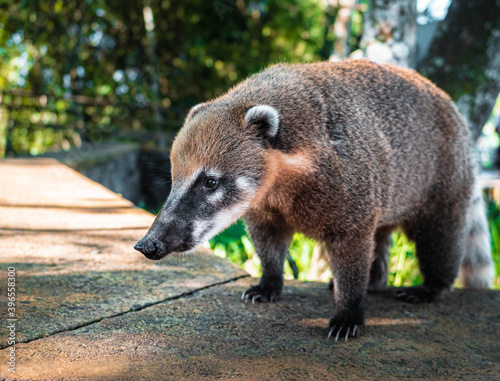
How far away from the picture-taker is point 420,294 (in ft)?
9.85

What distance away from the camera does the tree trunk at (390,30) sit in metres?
4.69

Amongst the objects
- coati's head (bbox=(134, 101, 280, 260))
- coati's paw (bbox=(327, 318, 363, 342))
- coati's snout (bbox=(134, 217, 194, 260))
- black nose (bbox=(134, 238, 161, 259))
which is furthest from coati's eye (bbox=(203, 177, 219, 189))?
coati's paw (bbox=(327, 318, 363, 342))

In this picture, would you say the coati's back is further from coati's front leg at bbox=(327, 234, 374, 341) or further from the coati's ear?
coati's front leg at bbox=(327, 234, 374, 341)

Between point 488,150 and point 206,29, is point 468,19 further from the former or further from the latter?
point 488,150

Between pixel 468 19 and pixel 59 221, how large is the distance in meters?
5.10

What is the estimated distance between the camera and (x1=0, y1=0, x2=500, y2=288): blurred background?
5.68 metres

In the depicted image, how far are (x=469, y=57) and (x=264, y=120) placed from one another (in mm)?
4300

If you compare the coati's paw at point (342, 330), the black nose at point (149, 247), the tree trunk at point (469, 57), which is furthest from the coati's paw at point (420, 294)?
the tree trunk at point (469, 57)

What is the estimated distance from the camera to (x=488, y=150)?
17.3 metres

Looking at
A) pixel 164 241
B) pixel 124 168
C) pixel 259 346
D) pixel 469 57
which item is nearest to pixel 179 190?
pixel 164 241

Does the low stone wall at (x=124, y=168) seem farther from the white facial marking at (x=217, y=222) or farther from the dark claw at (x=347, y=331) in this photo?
the dark claw at (x=347, y=331)

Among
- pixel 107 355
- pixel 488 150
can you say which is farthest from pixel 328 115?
pixel 488 150

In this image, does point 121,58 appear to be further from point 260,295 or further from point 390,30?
point 260,295

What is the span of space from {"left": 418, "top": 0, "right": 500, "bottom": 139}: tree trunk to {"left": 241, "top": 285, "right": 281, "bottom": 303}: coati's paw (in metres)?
4.04
